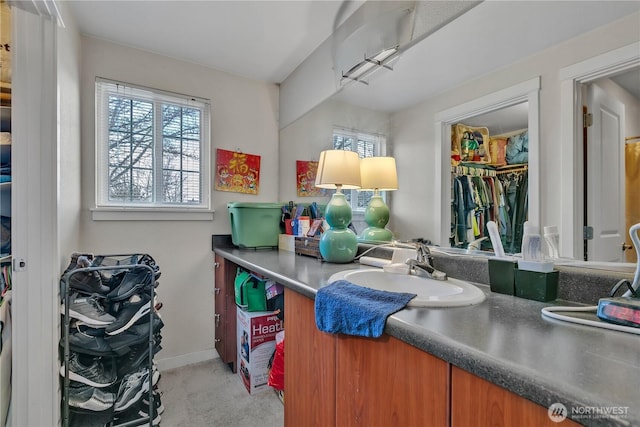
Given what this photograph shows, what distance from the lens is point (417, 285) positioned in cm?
113

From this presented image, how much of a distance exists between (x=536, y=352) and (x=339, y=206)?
3.78 feet

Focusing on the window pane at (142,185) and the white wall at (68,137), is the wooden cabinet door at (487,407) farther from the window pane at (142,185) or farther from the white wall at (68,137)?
the window pane at (142,185)

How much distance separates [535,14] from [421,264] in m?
0.97

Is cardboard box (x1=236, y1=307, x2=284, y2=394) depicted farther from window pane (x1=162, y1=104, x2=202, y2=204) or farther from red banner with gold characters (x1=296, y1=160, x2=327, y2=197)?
window pane (x1=162, y1=104, x2=202, y2=204)

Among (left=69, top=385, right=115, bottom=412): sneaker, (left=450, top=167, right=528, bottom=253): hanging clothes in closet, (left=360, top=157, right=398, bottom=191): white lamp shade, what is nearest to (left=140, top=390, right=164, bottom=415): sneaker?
(left=69, top=385, right=115, bottom=412): sneaker

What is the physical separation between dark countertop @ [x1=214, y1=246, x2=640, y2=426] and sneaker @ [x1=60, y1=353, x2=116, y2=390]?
1447 millimetres

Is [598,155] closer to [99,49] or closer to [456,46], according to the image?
[456,46]

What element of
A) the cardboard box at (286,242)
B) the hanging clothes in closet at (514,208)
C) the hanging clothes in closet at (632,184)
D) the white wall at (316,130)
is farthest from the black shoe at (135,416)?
the hanging clothes in closet at (632,184)

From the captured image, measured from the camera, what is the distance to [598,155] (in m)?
0.93

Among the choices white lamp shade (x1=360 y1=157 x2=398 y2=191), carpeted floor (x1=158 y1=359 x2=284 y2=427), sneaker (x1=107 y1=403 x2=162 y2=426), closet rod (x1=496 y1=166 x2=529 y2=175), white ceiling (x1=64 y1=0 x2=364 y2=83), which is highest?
white ceiling (x1=64 y1=0 x2=364 y2=83)

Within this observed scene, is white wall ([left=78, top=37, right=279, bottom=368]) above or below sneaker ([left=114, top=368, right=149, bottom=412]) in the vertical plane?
above

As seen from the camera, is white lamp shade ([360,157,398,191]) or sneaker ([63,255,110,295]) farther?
→ white lamp shade ([360,157,398,191])

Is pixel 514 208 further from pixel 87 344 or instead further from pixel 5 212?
pixel 5 212

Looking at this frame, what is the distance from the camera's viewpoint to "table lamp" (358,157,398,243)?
164 centimetres
